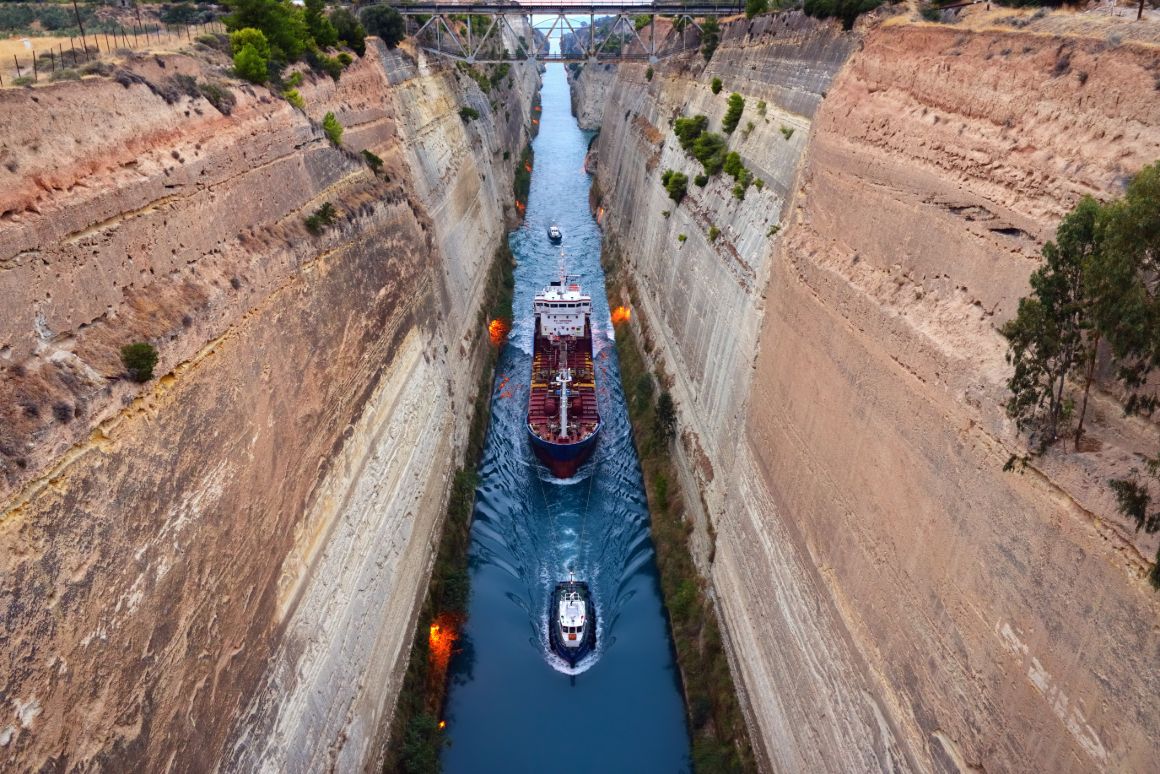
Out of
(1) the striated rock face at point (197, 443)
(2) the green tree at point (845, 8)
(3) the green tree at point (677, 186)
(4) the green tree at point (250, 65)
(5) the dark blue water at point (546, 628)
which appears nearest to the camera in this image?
(1) the striated rock face at point (197, 443)

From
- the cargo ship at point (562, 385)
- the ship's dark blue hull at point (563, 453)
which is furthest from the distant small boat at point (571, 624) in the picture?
the cargo ship at point (562, 385)

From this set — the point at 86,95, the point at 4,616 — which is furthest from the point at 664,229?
the point at 4,616

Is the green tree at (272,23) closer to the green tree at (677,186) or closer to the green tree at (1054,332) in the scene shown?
the green tree at (677,186)

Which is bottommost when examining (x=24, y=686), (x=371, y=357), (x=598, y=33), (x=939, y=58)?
(x=598, y=33)

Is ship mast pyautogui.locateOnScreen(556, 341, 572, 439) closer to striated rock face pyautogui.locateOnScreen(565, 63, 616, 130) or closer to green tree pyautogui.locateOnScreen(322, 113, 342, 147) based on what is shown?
green tree pyautogui.locateOnScreen(322, 113, 342, 147)

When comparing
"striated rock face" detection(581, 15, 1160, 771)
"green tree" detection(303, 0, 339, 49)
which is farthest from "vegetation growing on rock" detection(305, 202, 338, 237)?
"striated rock face" detection(581, 15, 1160, 771)

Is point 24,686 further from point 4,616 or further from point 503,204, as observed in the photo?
point 503,204

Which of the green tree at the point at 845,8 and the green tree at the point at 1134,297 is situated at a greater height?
the green tree at the point at 1134,297
